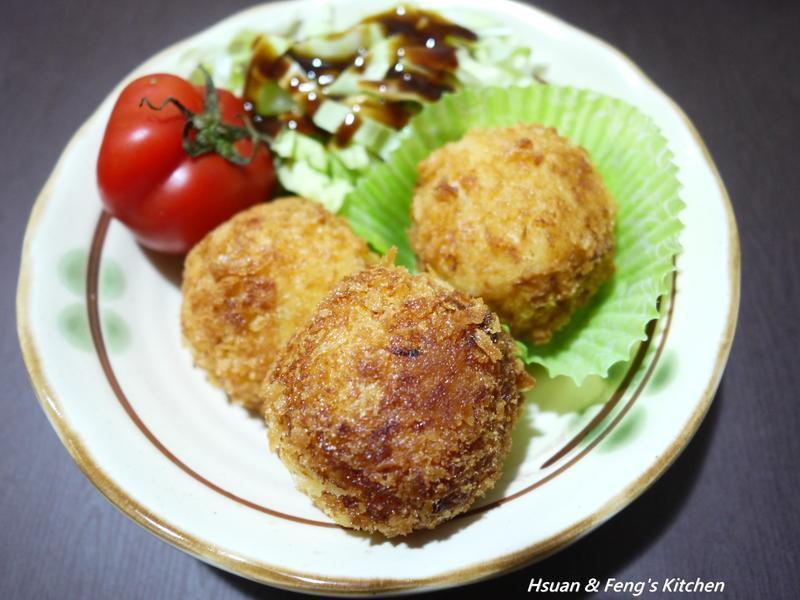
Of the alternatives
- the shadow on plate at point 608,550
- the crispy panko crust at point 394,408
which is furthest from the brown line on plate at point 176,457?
the shadow on plate at point 608,550

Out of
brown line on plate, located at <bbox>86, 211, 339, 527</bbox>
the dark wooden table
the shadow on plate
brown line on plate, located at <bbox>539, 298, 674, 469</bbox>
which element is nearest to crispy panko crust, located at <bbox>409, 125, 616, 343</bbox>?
brown line on plate, located at <bbox>539, 298, 674, 469</bbox>

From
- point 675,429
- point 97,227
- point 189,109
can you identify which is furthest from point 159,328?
point 675,429

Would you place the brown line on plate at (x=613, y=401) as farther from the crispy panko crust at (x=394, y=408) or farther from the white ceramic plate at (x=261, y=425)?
the crispy panko crust at (x=394, y=408)

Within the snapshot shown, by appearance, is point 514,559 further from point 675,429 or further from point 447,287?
point 447,287

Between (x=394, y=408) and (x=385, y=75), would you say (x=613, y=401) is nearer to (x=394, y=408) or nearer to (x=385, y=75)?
(x=394, y=408)

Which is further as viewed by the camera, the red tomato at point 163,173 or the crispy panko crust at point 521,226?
the red tomato at point 163,173

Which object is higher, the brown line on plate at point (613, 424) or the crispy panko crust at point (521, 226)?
the crispy panko crust at point (521, 226)
